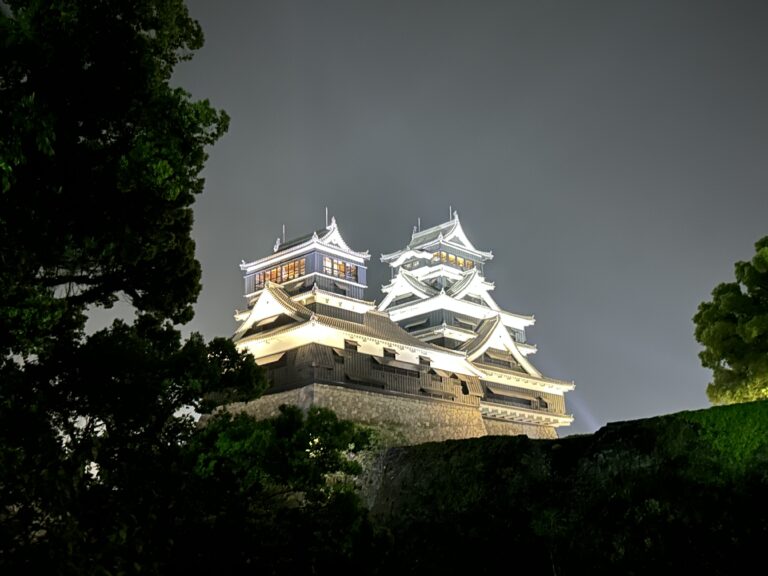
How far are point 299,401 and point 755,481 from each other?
1408 centimetres

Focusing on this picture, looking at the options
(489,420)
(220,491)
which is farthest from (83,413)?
(489,420)

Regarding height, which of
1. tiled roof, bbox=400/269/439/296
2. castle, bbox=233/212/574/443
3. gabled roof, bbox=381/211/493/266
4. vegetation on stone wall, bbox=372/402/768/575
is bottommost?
vegetation on stone wall, bbox=372/402/768/575

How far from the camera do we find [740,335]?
Result: 1830 centimetres

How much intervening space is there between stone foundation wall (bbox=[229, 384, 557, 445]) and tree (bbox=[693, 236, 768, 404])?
9.94m

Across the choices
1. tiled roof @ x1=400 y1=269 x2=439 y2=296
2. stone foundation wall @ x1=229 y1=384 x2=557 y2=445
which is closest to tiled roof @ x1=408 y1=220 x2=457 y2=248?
tiled roof @ x1=400 y1=269 x2=439 y2=296

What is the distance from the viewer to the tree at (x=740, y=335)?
1803 cm

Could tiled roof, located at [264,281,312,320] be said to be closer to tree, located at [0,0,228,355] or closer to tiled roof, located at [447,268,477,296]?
tiled roof, located at [447,268,477,296]

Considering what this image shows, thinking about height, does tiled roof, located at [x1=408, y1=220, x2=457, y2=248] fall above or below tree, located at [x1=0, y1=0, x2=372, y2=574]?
above

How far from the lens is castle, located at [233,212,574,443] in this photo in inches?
963

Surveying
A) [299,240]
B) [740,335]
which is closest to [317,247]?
[299,240]

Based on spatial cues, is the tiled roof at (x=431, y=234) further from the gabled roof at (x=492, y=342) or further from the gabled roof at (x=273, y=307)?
the gabled roof at (x=273, y=307)

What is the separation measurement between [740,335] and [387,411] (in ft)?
37.4

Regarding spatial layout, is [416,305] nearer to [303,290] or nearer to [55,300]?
[303,290]

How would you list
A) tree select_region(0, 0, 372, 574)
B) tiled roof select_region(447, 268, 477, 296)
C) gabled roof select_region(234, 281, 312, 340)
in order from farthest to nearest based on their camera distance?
tiled roof select_region(447, 268, 477, 296) < gabled roof select_region(234, 281, 312, 340) < tree select_region(0, 0, 372, 574)
